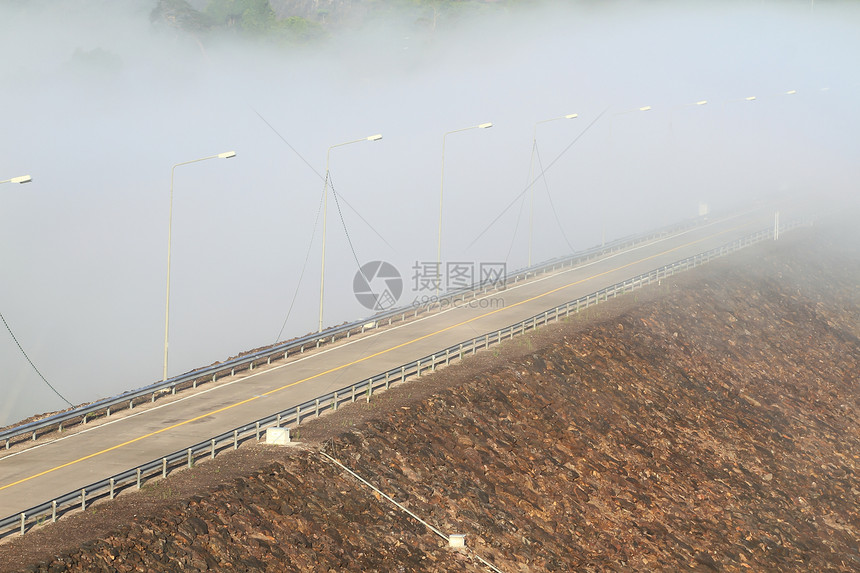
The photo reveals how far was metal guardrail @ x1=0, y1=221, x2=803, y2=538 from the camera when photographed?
26359mm

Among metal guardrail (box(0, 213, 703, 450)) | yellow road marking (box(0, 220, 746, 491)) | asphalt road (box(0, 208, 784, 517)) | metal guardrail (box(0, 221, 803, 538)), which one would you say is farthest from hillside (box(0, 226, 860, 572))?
metal guardrail (box(0, 213, 703, 450))

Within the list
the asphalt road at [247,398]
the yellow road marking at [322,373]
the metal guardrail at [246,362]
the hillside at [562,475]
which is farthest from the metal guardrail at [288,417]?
the metal guardrail at [246,362]

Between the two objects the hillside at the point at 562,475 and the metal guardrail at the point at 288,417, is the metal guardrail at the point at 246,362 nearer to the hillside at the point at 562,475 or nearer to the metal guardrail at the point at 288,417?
the metal guardrail at the point at 288,417

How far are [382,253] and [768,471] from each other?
4141 inches

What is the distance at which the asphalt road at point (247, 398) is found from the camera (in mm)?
30031

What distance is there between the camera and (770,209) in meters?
102

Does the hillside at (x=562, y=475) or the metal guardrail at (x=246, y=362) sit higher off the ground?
the metal guardrail at (x=246, y=362)

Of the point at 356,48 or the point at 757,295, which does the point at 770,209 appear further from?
the point at 356,48

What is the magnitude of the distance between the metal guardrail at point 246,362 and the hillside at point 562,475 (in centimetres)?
693

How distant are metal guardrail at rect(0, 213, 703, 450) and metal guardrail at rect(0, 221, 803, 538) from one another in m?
5.82

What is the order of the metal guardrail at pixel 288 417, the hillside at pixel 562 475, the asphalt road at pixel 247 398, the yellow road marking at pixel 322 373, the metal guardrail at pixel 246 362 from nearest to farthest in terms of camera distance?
the metal guardrail at pixel 288 417 → the hillside at pixel 562 475 → the asphalt road at pixel 247 398 → the yellow road marking at pixel 322 373 → the metal guardrail at pixel 246 362

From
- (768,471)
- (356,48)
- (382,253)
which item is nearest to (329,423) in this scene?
(768,471)

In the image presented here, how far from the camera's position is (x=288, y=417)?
3488cm

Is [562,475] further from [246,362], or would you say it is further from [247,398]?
[246,362]
